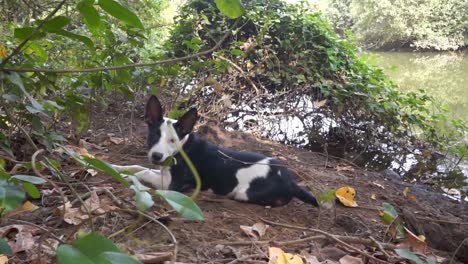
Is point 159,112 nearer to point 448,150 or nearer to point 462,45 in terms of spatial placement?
point 448,150

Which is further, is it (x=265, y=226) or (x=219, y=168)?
(x=219, y=168)

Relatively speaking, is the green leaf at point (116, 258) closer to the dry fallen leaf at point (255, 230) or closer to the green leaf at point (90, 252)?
the green leaf at point (90, 252)

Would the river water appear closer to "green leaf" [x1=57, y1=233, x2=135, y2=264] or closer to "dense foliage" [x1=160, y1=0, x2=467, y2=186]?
"dense foliage" [x1=160, y1=0, x2=467, y2=186]

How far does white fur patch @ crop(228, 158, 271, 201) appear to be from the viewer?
330 centimetres

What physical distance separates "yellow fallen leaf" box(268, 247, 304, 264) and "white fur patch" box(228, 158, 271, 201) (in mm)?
969

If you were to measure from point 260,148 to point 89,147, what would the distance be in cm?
180

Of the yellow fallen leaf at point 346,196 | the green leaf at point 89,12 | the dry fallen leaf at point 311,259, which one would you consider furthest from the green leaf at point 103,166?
the yellow fallen leaf at point 346,196

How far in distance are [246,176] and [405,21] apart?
24.9m

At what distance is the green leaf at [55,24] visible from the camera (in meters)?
1.44

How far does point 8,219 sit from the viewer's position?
222 centimetres

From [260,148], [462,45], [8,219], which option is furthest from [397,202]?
[462,45]

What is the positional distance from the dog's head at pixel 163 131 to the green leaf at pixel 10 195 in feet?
6.32

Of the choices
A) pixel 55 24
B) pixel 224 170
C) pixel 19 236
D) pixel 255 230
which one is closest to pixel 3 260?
pixel 19 236

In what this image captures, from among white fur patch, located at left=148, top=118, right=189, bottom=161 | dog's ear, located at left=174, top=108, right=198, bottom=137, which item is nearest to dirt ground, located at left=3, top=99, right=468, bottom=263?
white fur patch, located at left=148, top=118, right=189, bottom=161
